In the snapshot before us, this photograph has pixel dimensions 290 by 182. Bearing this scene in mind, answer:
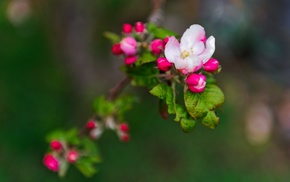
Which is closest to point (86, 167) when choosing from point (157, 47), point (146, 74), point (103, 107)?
point (103, 107)

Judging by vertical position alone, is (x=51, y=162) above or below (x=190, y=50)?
below

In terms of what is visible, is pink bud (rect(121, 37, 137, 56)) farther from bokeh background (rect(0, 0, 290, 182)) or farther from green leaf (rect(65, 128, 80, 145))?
bokeh background (rect(0, 0, 290, 182))

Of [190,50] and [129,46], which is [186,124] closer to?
[190,50]

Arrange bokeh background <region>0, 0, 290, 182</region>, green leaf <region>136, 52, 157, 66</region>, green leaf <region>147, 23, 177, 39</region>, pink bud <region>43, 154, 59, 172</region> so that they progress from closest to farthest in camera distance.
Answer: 1. green leaf <region>136, 52, 157, 66</region>
2. green leaf <region>147, 23, 177, 39</region>
3. pink bud <region>43, 154, 59, 172</region>
4. bokeh background <region>0, 0, 290, 182</region>

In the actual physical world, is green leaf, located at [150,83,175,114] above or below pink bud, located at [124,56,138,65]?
below

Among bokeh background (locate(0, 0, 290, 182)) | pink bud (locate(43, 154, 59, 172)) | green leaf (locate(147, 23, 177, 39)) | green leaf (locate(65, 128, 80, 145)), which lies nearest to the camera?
green leaf (locate(147, 23, 177, 39))

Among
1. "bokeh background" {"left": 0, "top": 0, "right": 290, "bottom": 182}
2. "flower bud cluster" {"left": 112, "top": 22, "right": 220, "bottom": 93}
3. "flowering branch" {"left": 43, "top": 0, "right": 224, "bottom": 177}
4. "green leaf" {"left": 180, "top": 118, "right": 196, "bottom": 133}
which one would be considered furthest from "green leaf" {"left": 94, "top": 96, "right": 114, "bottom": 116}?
"bokeh background" {"left": 0, "top": 0, "right": 290, "bottom": 182}

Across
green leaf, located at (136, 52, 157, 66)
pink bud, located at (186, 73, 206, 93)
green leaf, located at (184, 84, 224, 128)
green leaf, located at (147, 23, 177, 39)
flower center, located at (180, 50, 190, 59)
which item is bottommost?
green leaf, located at (184, 84, 224, 128)
